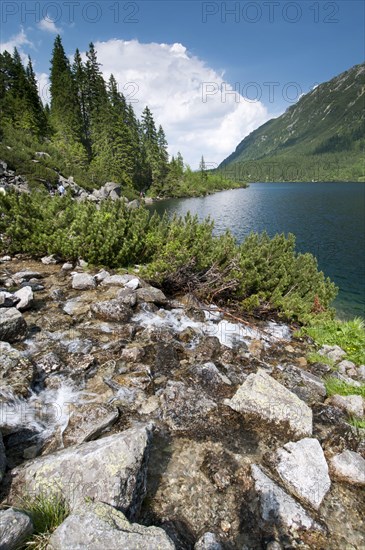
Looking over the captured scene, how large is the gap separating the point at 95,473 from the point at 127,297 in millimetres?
5524

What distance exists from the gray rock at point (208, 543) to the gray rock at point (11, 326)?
5.17 metres

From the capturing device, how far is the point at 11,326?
6074 millimetres

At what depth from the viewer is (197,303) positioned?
9.51 m

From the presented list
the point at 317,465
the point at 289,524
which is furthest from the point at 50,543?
the point at 317,465

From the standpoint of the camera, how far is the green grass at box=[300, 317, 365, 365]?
27.8ft

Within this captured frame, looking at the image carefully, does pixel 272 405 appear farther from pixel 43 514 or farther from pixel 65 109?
pixel 65 109

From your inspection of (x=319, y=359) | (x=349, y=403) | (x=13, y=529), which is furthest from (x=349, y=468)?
(x=13, y=529)

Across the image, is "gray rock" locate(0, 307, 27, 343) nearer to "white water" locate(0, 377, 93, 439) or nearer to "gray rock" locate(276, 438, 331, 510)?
"white water" locate(0, 377, 93, 439)

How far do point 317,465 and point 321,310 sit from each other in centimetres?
749

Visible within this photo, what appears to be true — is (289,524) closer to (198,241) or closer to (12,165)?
(198,241)

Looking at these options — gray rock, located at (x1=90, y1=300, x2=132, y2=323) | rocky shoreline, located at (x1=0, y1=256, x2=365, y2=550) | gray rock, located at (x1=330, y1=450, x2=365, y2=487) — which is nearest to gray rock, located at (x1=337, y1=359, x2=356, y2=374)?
rocky shoreline, located at (x1=0, y1=256, x2=365, y2=550)

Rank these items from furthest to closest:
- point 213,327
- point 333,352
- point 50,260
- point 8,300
Answer: point 50,260
point 213,327
point 333,352
point 8,300

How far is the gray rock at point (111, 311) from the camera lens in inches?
305

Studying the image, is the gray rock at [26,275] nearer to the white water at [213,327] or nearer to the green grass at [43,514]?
the white water at [213,327]
